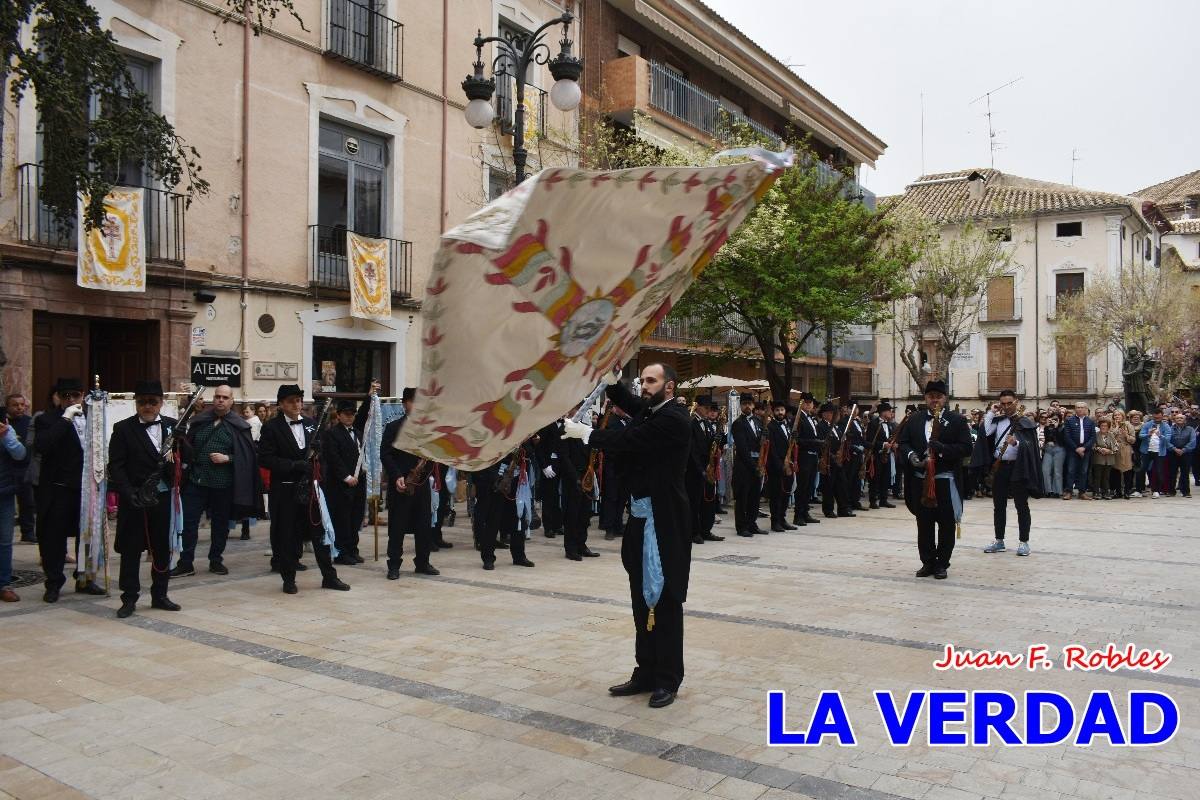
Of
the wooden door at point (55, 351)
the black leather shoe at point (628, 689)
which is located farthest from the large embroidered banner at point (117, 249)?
the black leather shoe at point (628, 689)

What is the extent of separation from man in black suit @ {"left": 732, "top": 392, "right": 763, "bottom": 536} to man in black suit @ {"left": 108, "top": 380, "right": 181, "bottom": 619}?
746cm

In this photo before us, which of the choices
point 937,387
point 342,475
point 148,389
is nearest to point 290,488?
point 342,475

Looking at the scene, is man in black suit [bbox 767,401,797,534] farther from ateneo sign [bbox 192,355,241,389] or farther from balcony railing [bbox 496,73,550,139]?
balcony railing [bbox 496,73,550,139]

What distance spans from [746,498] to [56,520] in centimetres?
824

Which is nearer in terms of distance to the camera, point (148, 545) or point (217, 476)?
point (148, 545)

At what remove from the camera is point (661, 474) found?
17.7ft

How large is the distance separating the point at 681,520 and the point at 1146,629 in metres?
4.23

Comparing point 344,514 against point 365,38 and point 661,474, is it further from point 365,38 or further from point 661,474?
point 365,38

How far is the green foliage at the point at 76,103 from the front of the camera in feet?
28.5

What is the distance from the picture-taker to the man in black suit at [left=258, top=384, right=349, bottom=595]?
8.38m

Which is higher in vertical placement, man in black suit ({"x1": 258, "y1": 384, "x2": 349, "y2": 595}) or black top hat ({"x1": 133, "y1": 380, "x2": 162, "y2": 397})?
black top hat ({"x1": 133, "y1": 380, "x2": 162, "y2": 397})

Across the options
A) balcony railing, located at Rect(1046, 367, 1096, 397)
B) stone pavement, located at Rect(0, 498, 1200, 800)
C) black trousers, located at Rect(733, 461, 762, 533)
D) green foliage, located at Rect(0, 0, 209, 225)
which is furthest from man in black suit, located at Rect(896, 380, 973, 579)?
balcony railing, located at Rect(1046, 367, 1096, 397)

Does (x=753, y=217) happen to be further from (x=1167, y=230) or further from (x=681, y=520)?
(x=1167, y=230)

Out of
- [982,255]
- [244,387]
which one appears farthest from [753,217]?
[982,255]
